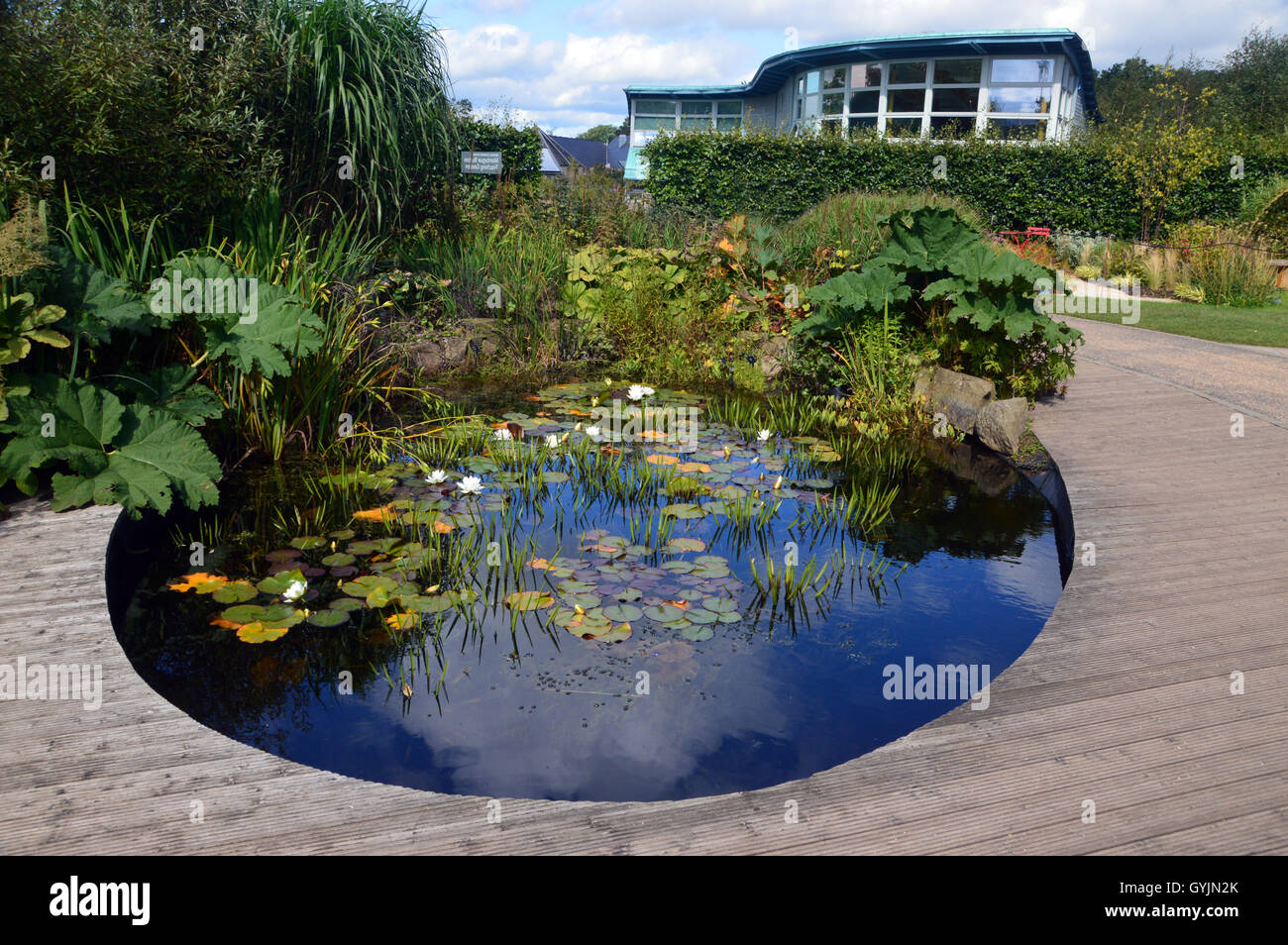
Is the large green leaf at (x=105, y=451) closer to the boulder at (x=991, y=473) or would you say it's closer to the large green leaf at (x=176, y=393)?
the large green leaf at (x=176, y=393)

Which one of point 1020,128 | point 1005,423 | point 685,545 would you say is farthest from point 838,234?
point 1020,128

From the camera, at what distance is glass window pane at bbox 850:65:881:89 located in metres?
20.9

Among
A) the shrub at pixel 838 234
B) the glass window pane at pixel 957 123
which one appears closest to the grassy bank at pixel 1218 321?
the shrub at pixel 838 234

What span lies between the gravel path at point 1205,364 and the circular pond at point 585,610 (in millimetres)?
2232

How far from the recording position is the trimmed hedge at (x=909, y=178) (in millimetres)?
15258

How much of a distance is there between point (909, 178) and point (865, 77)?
6.56m

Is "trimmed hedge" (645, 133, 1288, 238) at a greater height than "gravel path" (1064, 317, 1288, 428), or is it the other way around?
"trimmed hedge" (645, 133, 1288, 238)

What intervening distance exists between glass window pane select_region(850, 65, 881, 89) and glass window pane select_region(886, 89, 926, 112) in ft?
1.52

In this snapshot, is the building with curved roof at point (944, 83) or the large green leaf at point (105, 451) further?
the building with curved roof at point (944, 83)

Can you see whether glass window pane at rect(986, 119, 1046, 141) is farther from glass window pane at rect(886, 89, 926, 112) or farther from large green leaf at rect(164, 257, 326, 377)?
large green leaf at rect(164, 257, 326, 377)

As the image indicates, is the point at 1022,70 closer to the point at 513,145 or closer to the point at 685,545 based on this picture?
the point at 513,145

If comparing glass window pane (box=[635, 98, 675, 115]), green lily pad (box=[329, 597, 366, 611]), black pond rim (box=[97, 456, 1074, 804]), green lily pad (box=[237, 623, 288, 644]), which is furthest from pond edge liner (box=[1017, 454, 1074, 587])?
glass window pane (box=[635, 98, 675, 115])

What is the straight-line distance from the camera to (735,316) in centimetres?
796

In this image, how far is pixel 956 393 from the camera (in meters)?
5.96
